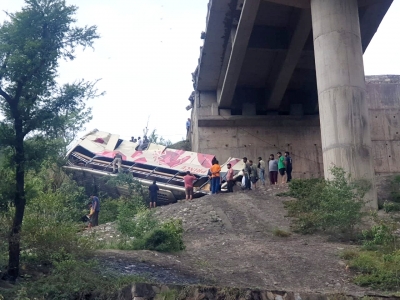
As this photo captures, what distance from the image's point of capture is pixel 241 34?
79.2 feet

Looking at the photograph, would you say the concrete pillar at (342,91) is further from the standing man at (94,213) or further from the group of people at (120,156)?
the group of people at (120,156)

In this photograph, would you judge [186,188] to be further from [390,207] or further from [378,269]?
[378,269]

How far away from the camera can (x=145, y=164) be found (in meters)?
24.8

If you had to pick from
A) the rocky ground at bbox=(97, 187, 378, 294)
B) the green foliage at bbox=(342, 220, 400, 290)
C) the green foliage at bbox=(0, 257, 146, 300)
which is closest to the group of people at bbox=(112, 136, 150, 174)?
the rocky ground at bbox=(97, 187, 378, 294)

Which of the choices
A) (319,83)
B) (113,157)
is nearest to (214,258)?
(319,83)

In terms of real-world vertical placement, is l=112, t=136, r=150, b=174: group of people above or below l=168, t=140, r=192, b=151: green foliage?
below

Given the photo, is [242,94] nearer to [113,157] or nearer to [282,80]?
[282,80]

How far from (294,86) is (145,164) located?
29.7 ft

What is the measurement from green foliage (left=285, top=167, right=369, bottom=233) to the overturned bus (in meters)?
6.36

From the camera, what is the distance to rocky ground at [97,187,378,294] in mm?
11211

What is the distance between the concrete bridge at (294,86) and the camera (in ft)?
61.1

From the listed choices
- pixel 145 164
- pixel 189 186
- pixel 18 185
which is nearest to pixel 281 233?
pixel 189 186

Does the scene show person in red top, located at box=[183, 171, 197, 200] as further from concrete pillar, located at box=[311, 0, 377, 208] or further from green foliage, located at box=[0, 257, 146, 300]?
green foliage, located at box=[0, 257, 146, 300]

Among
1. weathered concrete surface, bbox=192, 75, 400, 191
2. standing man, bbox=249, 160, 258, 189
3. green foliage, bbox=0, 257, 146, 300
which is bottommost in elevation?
green foliage, bbox=0, 257, 146, 300
